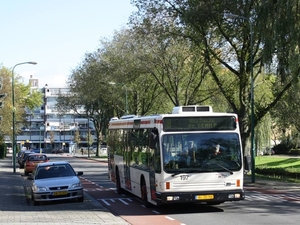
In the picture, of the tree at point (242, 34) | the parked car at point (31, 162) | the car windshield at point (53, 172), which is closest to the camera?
the car windshield at point (53, 172)

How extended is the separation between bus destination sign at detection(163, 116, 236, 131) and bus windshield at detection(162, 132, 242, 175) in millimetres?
203

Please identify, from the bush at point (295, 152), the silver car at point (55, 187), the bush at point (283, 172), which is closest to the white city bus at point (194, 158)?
the silver car at point (55, 187)

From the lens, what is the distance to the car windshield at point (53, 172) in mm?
20547

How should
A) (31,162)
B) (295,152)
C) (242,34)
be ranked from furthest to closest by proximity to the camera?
1. (295,152)
2. (31,162)
3. (242,34)

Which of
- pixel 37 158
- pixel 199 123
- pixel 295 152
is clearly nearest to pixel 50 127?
pixel 295 152

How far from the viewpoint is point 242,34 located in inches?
1325

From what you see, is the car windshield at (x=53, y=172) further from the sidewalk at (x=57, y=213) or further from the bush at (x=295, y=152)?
the bush at (x=295, y=152)

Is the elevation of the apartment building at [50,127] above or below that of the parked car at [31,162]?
above

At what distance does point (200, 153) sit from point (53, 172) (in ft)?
23.7

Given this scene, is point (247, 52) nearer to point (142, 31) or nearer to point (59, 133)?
point (142, 31)

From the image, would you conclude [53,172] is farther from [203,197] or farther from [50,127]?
[50,127]

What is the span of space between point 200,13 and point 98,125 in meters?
51.2

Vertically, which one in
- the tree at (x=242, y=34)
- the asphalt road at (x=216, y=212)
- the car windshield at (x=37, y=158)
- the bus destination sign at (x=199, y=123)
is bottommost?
the asphalt road at (x=216, y=212)

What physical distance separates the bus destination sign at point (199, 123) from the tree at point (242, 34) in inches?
376
